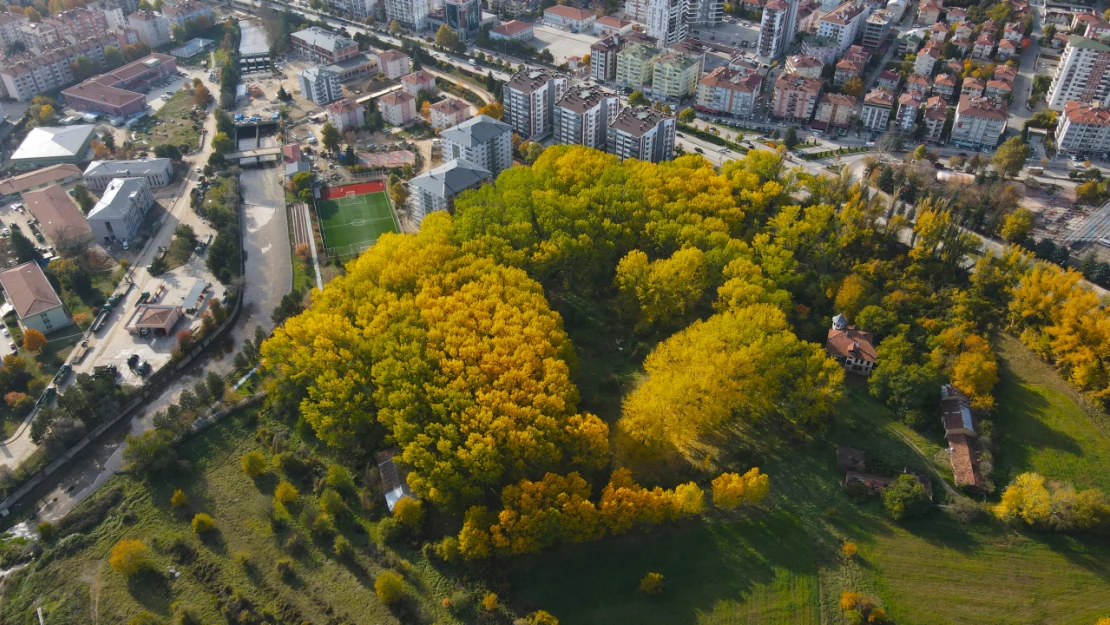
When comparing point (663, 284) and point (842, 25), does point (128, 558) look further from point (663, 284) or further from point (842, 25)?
point (842, 25)

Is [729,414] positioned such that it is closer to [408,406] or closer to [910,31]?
[408,406]

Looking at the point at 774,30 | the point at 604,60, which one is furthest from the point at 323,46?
the point at 774,30

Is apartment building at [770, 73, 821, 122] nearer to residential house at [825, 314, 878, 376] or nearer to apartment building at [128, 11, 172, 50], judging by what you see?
residential house at [825, 314, 878, 376]

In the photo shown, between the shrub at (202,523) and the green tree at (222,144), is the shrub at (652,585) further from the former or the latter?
the green tree at (222,144)

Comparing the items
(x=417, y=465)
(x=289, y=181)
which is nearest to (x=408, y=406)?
(x=417, y=465)

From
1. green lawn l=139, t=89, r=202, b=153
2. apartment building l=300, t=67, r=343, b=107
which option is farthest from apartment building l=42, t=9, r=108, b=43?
apartment building l=300, t=67, r=343, b=107

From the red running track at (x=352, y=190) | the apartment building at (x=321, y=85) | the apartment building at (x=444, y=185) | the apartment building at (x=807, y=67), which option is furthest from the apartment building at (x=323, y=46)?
the apartment building at (x=807, y=67)
